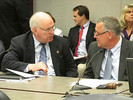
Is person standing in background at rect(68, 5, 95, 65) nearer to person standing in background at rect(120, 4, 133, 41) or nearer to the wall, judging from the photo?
the wall

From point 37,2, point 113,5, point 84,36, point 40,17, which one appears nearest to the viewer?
point 40,17

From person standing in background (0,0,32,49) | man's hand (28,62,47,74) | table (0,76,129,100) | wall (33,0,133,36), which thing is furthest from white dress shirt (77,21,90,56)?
table (0,76,129,100)

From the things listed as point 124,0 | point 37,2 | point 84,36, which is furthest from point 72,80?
point 37,2

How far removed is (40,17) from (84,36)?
208 centimetres

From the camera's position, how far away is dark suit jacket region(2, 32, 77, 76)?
3.15m

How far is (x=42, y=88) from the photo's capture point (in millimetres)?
2223

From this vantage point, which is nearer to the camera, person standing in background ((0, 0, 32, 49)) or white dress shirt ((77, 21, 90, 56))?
person standing in background ((0, 0, 32, 49))

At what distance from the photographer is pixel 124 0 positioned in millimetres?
5469

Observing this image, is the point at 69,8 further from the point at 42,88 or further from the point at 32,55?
the point at 42,88

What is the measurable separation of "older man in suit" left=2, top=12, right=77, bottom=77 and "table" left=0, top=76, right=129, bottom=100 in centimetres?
61

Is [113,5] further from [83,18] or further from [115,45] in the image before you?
[115,45]

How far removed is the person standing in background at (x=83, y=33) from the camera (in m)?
5.18

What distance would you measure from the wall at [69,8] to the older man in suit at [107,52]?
2.48 metres

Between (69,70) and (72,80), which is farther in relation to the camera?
(69,70)
